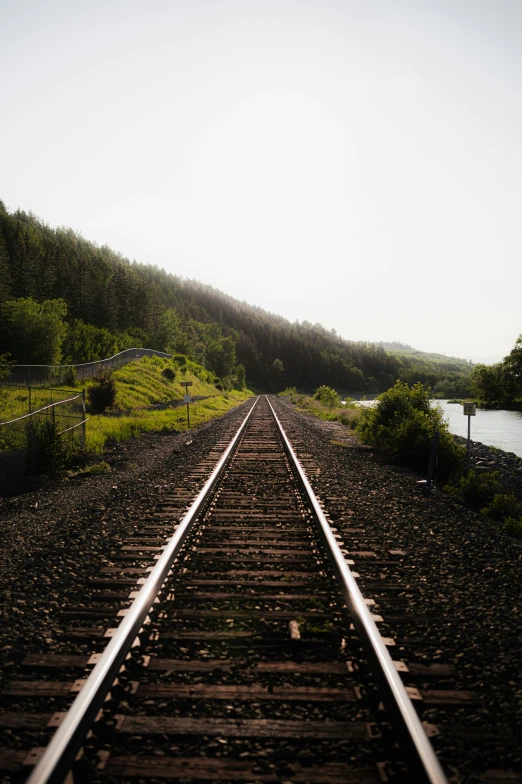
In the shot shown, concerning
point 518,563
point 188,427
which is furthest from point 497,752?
point 188,427

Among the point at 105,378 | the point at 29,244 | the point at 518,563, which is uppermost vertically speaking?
the point at 29,244

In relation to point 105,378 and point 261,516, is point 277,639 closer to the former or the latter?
point 261,516

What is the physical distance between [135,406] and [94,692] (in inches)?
1047

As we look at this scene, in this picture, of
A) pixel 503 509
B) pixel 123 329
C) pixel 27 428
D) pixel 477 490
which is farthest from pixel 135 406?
pixel 123 329

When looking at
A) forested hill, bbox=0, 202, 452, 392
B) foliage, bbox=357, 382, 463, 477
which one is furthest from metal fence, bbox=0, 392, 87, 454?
forested hill, bbox=0, 202, 452, 392

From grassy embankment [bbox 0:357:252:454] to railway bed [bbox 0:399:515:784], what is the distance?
886cm

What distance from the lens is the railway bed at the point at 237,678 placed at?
246 cm

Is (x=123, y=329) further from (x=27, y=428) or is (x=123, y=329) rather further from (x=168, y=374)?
(x=27, y=428)

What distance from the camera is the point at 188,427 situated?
22484 millimetres

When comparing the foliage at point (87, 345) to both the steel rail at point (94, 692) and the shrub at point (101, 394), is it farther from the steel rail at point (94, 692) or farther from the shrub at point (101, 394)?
the steel rail at point (94, 692)

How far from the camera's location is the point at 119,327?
8275 centimetres

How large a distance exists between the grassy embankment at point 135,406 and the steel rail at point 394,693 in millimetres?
9882

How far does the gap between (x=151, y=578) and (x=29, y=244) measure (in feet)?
283

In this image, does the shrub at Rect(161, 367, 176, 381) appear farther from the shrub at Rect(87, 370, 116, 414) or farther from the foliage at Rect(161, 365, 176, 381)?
the shrub at Rect(87, 370, 116, 414)
